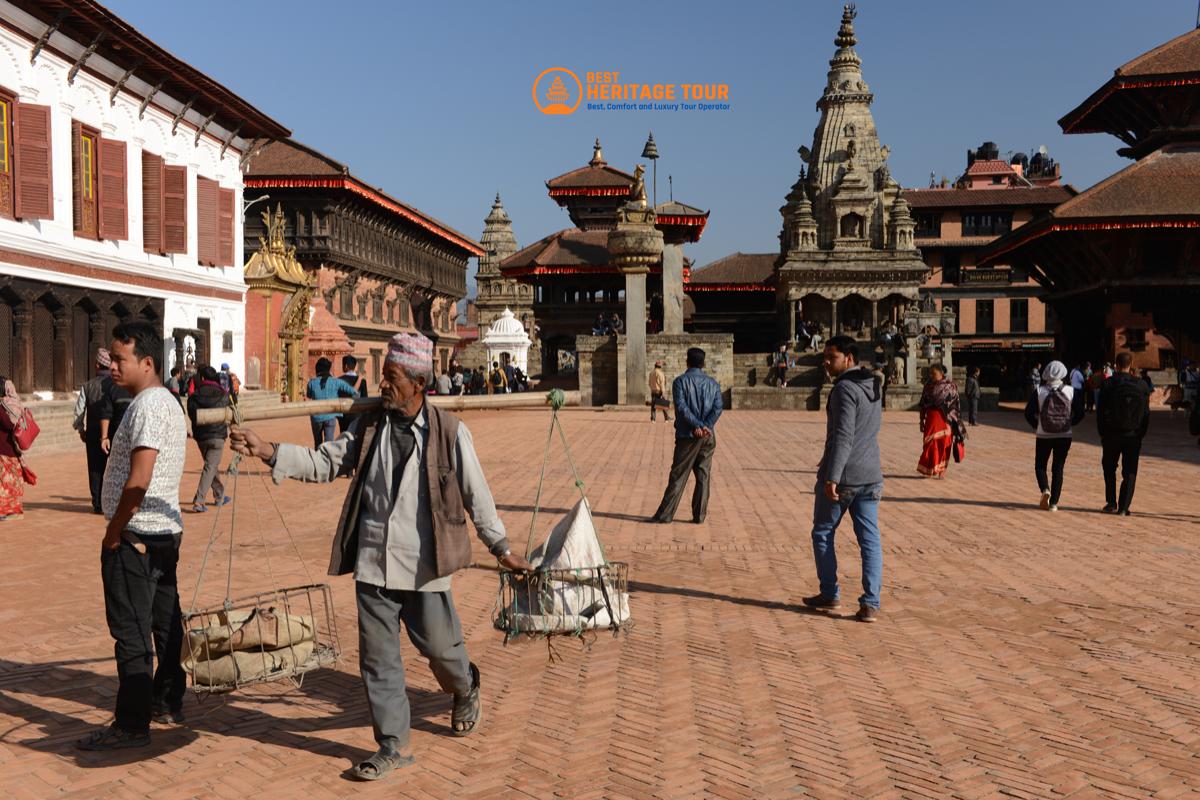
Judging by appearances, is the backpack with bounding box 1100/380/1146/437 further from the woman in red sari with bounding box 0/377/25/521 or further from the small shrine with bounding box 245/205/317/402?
the small shrine with bounding box 245/205/317/402

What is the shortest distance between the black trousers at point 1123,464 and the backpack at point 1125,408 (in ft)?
0.41

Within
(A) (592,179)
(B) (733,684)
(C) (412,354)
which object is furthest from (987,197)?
(C) (412,354)

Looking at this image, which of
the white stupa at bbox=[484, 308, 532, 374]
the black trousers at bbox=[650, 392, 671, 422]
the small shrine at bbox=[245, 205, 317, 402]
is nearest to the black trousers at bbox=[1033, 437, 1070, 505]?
the black trousers at bbox=[650, 392, 671, 422]

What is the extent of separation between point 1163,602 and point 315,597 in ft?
19.6

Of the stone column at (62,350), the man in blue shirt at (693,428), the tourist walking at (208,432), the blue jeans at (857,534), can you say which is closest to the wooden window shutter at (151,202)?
the stone column at (62,350)

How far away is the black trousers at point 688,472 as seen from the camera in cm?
999

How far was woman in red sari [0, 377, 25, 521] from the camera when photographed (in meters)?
9.82

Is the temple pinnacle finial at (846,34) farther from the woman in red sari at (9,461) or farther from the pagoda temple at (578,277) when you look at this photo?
the woman in red sari at (9,461)

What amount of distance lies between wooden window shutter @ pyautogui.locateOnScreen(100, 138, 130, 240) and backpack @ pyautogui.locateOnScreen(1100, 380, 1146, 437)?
64.2 ft

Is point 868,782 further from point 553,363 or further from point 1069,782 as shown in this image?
point 553,363

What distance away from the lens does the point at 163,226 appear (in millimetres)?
24031

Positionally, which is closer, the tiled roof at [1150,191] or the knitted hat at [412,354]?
the knitted hat at [412,354]

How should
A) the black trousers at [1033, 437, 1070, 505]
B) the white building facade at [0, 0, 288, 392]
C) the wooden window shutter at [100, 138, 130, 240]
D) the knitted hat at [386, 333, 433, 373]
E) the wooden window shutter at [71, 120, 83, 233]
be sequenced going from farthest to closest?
1. the wooden window shutter at [100, 138, 130, 240]
2. the wooden window shutter at [71, 120, 83, 233]
3. the white building facade at [0, 0, 288, 392]
4. the black trousers at [1033, 437, 1070, 505]
5. the knitted hat at [386, 333, 433, 373]

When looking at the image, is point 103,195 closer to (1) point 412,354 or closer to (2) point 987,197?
(1) point 412,354
